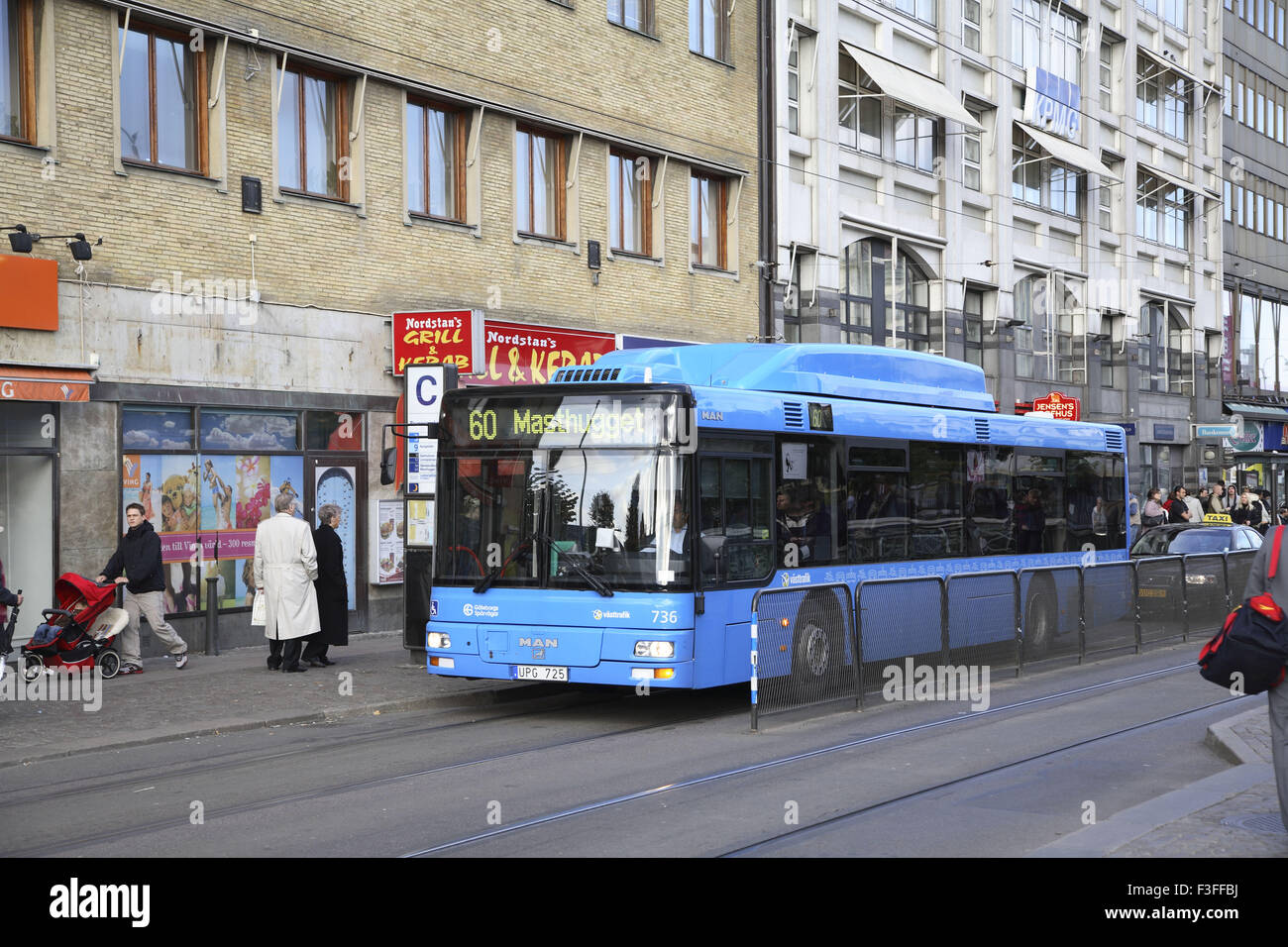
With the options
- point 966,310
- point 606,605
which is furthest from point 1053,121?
point 606,605

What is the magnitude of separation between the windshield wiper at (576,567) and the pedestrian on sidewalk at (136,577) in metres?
4.92

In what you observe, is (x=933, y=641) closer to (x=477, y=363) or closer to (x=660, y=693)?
(x=660, y=693)

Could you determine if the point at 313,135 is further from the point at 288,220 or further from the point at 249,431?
the point at 249,431

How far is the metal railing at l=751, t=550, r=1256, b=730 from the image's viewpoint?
1205 centimetres

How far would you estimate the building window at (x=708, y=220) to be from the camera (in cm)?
2572

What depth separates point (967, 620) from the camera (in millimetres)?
14148

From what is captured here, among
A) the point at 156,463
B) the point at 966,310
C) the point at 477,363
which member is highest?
the point at 966,310

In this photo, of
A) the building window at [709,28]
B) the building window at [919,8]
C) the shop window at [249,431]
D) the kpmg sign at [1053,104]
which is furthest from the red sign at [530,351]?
the kpmg sign at [1053,104]

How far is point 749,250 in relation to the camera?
26766 mm

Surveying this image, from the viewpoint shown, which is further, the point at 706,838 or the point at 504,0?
the point at 504,0

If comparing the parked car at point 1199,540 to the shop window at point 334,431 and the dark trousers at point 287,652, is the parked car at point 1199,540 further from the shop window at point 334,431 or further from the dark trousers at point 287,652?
the dark trousers at point 287,652

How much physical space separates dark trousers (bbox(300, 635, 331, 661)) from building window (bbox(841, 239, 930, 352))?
16.3m
